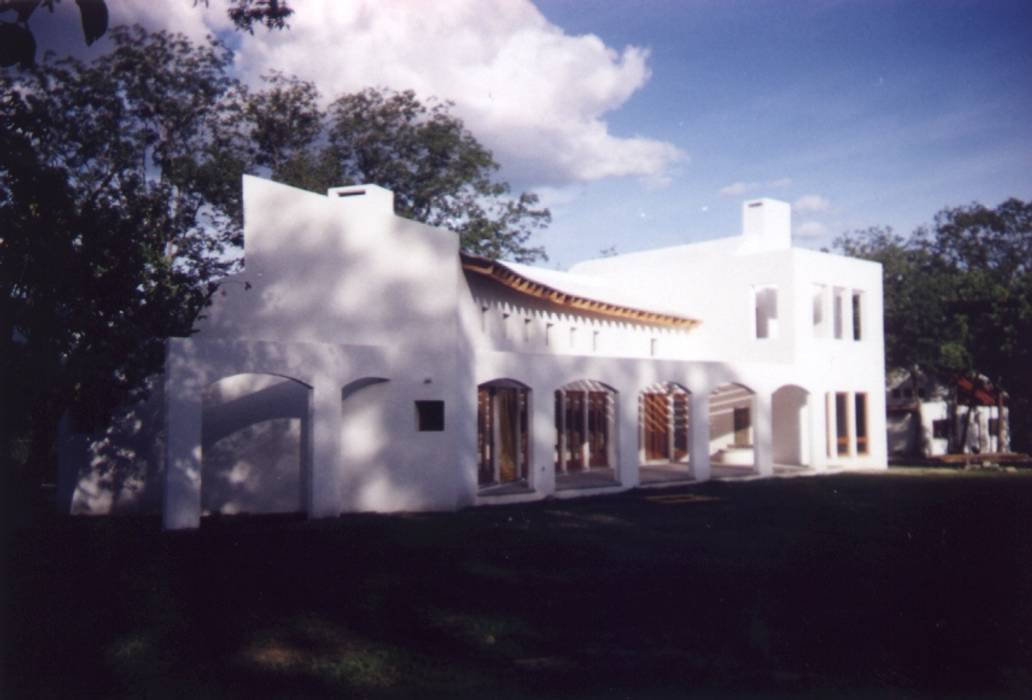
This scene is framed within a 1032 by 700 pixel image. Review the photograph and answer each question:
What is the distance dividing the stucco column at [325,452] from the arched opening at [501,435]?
5668 millimetres

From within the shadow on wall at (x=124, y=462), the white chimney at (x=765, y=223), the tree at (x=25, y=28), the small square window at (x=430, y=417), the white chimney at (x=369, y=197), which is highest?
the white chimney at (x=765, y=223)

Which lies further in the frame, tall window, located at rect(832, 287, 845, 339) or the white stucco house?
tall window, located at rect(832, 287, 845, 339)

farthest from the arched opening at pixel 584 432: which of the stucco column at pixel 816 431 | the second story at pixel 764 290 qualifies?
the stucco column at pixel 816 431

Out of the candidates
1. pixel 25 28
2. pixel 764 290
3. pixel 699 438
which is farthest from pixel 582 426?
pixel 25 28

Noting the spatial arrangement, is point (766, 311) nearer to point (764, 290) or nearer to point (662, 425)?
point (764, 290)

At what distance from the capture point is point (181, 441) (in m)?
15.6

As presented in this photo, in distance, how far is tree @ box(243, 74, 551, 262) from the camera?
1479 inches

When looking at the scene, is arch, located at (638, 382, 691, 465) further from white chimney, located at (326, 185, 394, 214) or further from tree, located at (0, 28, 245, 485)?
tree, located at (0, 28, 245, 485)

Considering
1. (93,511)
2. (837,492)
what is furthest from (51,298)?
(837,492)

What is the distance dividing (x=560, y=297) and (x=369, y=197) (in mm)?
6392

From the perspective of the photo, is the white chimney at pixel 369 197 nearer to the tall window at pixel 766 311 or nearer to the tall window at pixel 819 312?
the tall window at pixel 766 311

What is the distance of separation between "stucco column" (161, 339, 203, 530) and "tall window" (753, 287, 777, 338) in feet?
67.5

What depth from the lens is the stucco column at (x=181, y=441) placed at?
15.5 m

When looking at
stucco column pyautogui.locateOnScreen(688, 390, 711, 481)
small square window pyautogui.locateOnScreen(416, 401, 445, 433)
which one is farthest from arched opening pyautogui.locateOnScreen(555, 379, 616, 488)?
small square window pyautogui.locateOnScreen(416, 401, 445, 433)
